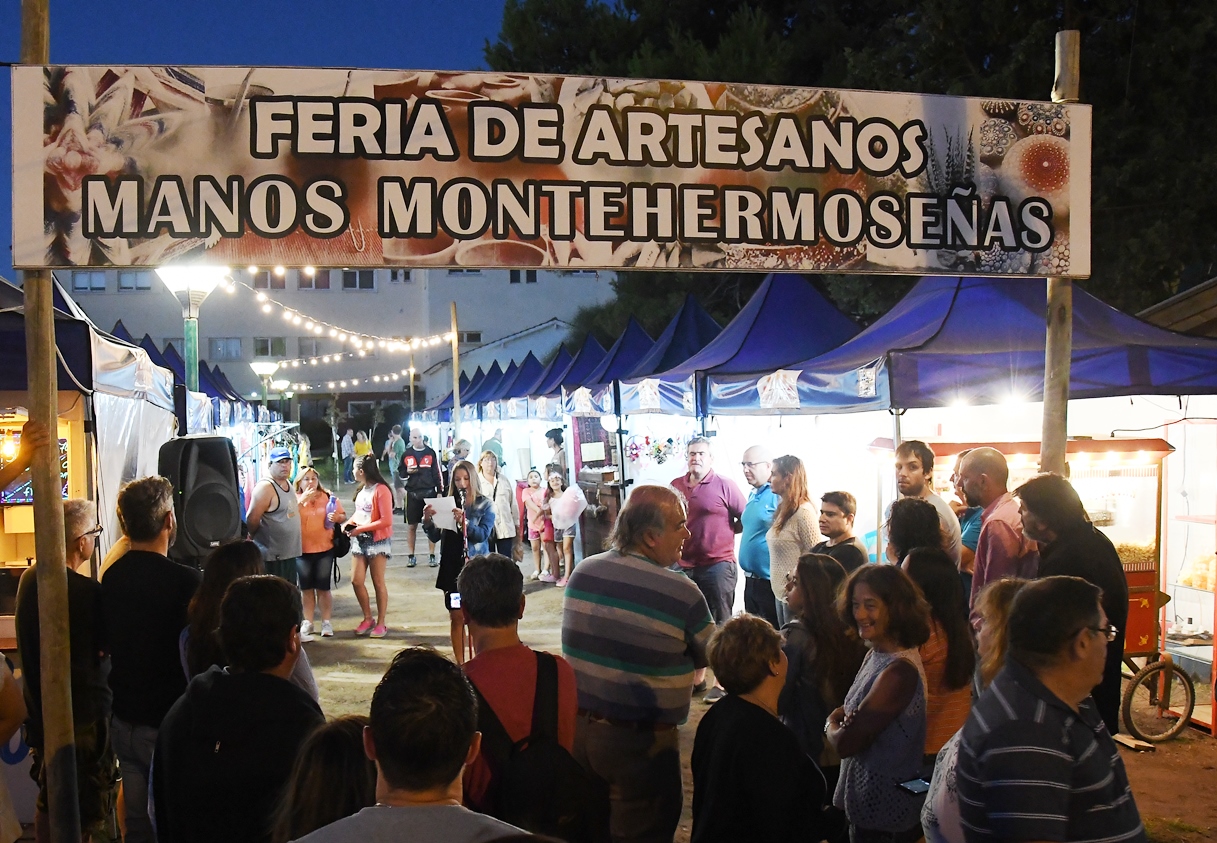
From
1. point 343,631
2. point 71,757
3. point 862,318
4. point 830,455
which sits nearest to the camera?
point 71,757

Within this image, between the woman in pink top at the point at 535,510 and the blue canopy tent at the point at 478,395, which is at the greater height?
the blue canopy tent at the point at 478,395

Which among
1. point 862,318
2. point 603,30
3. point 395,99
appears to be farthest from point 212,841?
point 603,30

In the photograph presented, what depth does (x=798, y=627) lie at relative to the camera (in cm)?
394

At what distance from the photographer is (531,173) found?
381cm

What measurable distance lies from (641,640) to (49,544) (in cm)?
206

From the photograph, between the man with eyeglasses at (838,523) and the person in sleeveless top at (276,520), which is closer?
the man with eyeglasses at (838,523)

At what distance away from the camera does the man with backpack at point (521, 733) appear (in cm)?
262

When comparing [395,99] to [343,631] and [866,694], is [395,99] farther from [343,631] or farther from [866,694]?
[343,631]

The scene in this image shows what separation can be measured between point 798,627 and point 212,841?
7.33 feet

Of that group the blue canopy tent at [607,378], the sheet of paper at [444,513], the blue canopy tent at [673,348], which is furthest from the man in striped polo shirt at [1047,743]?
the blue canopy tent at [607,378]

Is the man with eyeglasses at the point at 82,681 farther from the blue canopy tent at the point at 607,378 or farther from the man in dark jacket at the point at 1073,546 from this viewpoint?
the blue canopy tent at the point at 607,378

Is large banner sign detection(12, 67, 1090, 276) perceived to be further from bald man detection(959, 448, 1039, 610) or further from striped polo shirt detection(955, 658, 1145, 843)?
striped polo shirt detection(955, 658, 1145, 843)

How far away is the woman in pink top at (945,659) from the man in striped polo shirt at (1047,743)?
1.32 meters

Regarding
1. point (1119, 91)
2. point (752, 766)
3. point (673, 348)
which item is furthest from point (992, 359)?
point (1119, 91)
